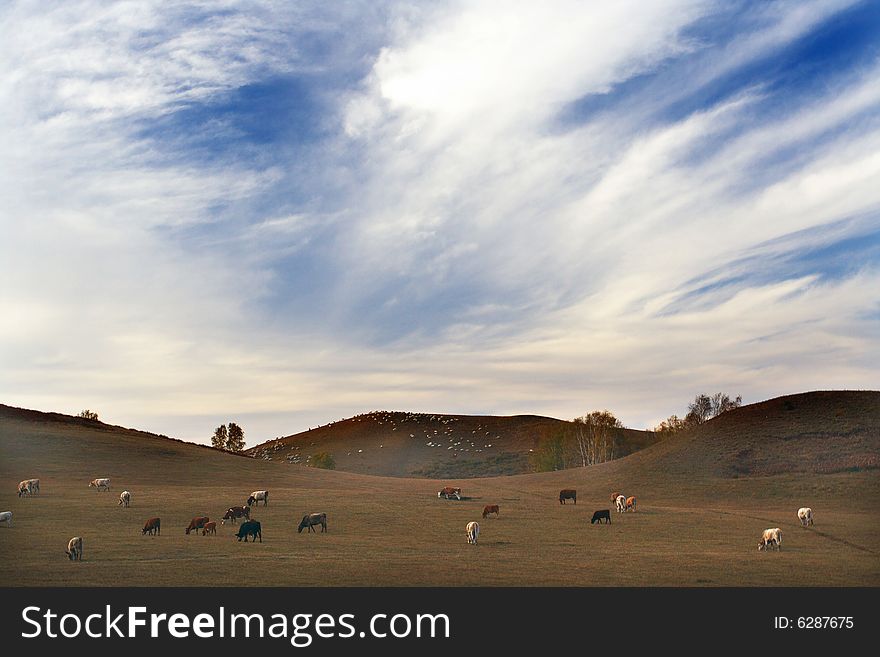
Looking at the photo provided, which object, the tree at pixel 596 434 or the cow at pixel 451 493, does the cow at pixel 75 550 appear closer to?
the cow at pixel 451 493

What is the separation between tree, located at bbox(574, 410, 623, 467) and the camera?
144 meters

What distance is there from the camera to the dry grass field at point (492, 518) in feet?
→ 100

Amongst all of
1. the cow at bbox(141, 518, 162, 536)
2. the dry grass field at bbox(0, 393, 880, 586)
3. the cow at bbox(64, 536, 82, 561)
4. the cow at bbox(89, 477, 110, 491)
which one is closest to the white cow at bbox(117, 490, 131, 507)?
the dry grass field at bbox(0, 393, 880, 586)

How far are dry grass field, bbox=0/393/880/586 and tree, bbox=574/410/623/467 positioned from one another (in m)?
42.9

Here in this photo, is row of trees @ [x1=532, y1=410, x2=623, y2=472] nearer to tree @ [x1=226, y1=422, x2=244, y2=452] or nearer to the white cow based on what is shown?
tree @ [x1=226, y1=422, x2=244, y2=452]

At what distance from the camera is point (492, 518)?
53.9 meters

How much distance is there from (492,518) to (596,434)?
311 ft

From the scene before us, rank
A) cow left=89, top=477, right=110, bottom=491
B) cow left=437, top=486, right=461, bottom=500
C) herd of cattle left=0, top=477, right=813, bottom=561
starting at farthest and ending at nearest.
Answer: cow left=437, top=486, right=461, bottom=500 → cow left=89, top=477, right=110, bottom=491 → herd of cattle left=0, top=477, right=813, bottom=561
